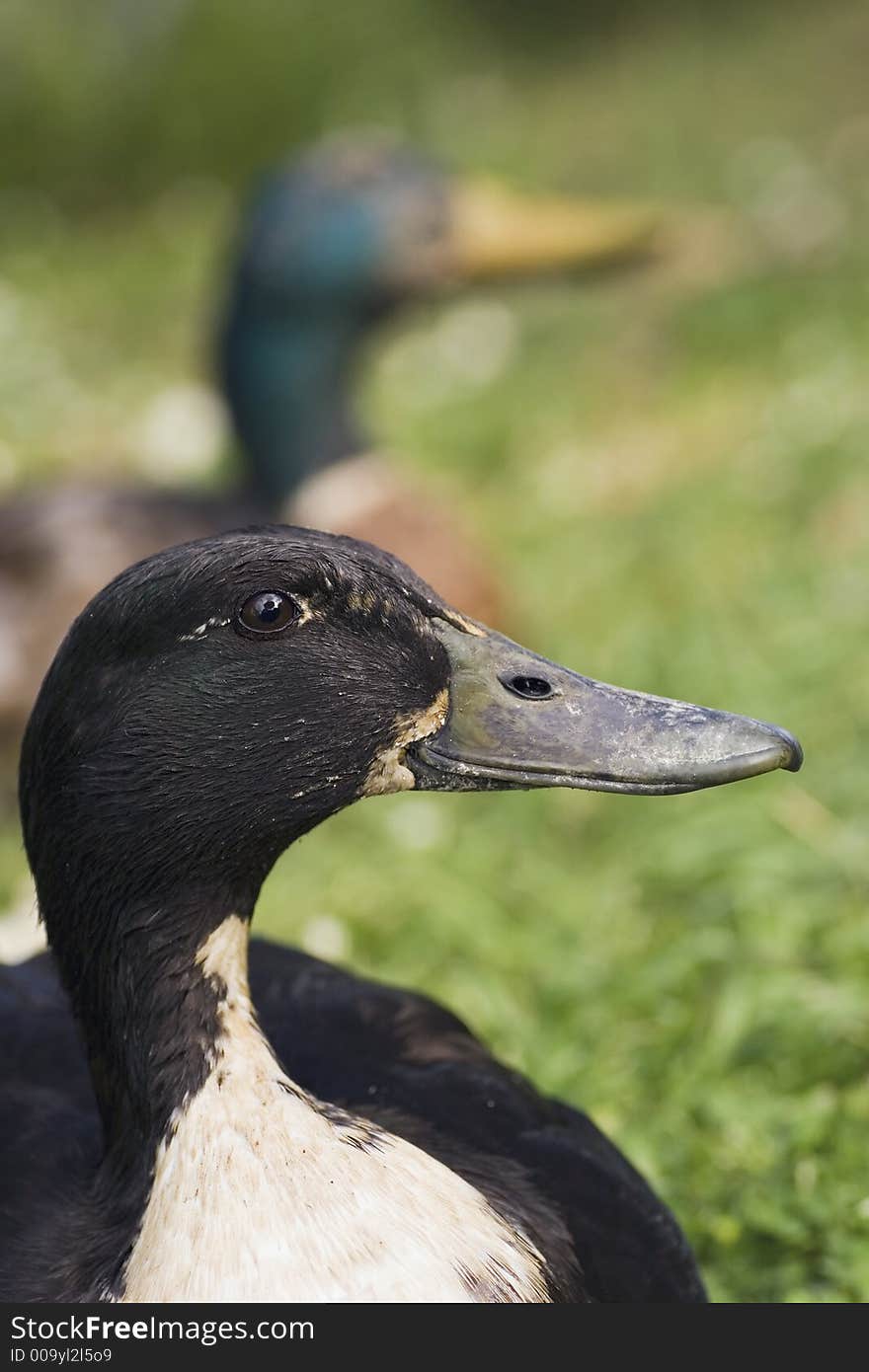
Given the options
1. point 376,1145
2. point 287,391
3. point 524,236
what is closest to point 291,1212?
point 376,1145

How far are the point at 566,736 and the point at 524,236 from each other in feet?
12.5

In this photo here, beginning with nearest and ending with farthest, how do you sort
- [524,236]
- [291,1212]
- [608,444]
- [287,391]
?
[291,1212]
[287,391]
[524,236]
[608,444]

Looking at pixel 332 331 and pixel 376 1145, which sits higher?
pixel 332 331

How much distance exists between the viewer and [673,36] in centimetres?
1006

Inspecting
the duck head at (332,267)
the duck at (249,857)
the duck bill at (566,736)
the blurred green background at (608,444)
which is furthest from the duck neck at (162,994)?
the duck head at (332,267)

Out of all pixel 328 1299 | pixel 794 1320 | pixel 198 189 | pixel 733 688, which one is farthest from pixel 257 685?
pixel 198 189

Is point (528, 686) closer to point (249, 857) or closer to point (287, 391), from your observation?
point (249, 857)

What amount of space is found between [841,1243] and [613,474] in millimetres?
4021

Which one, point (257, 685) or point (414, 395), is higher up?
point (414, 395)

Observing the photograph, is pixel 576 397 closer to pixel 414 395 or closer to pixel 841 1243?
pixel 414 395

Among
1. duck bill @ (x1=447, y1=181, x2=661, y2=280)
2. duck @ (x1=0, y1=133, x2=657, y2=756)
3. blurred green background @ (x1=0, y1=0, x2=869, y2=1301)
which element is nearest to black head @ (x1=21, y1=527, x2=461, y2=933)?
blurred green background @ (x1=0, y1=0, x2=869, y2=1301)

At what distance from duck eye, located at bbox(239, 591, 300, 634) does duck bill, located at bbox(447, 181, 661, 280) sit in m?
3.67

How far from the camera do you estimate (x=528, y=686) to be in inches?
70.3

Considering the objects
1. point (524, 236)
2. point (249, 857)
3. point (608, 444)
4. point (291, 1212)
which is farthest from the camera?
point (608, 444)
